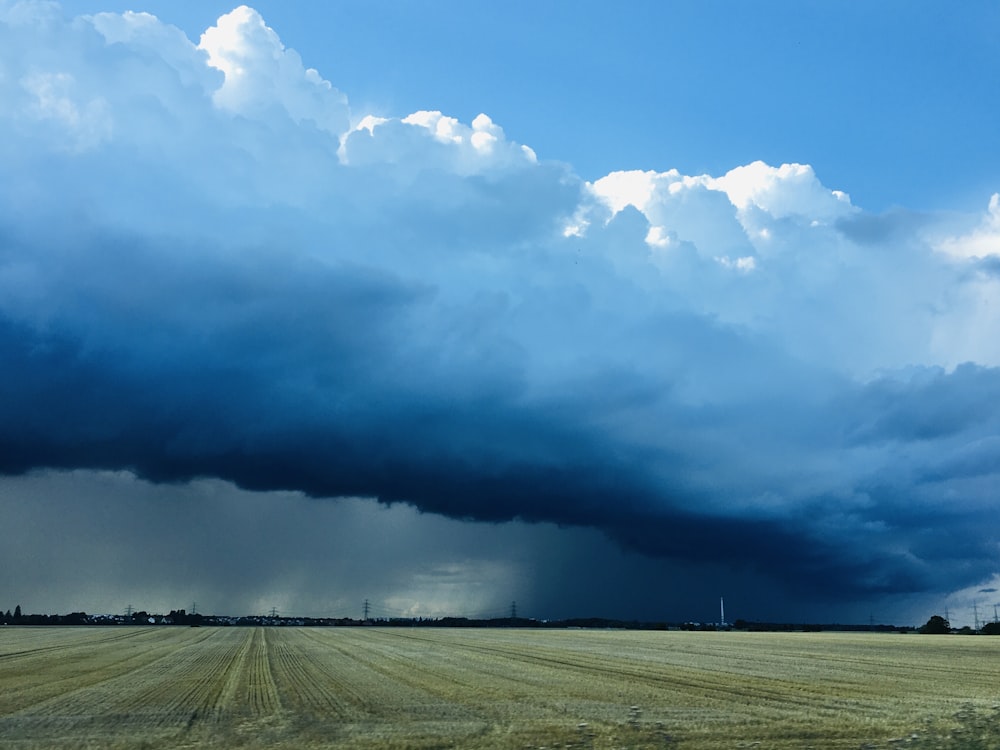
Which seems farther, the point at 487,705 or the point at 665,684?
the point at 665,684

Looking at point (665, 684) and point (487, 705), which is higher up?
point (487, 705)

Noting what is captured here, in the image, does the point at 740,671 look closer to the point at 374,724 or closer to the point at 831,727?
the point at 831,727

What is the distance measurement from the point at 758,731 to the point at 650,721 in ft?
11.8

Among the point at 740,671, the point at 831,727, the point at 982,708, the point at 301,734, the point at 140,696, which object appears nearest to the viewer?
the point at 301,734

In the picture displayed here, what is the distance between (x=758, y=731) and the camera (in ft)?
91.1

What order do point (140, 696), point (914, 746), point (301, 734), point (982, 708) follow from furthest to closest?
1. point (140, 696)
2. point (982, 708)
3. point (301, 734)
4. point (914, 746)

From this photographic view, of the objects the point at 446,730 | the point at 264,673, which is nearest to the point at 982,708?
the point at 446,730

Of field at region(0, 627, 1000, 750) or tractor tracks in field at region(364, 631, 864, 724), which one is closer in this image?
field at region(0, 627, 1000, 750)

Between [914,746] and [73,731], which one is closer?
[914,746]

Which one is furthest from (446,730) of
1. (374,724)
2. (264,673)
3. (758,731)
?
(264,673)

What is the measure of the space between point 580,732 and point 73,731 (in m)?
15.8

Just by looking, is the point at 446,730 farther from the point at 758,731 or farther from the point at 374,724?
the point at 758,731

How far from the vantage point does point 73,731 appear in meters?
28.0

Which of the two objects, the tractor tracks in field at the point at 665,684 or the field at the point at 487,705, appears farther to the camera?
the tractor tracks in field at the point at 665,684
